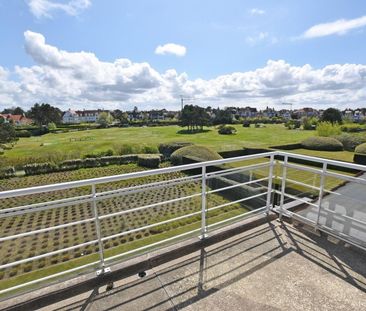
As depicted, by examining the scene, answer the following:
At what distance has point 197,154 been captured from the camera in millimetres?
17188

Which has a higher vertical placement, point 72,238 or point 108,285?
point 108,285

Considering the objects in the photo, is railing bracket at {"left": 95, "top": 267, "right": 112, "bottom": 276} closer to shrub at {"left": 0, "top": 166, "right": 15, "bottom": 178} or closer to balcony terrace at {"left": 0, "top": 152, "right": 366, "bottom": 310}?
balcony terrace at {"left": 0, "top": 152, "right": 366, "bottom": 310}

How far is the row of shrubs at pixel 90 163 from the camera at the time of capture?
680 inches

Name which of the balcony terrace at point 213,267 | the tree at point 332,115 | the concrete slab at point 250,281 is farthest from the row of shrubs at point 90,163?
the tree at point 332,115

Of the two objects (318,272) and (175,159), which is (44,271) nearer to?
(318,272)

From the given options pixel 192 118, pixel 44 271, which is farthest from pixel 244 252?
A: pixel 192 118

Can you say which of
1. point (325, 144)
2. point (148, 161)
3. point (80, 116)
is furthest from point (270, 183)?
point (80, 116)

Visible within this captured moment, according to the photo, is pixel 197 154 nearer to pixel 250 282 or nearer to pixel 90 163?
pixel 90 163

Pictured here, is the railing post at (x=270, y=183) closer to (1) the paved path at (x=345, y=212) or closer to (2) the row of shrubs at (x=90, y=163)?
(1) the paved path at (x=345, y=212)

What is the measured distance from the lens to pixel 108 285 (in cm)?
235

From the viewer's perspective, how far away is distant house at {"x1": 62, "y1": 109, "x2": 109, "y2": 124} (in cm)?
10094

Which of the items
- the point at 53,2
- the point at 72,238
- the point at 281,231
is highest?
the point at 53,2

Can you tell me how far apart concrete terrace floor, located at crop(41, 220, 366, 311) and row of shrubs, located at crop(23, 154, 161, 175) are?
15884mm

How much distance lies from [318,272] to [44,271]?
19.2 ft
